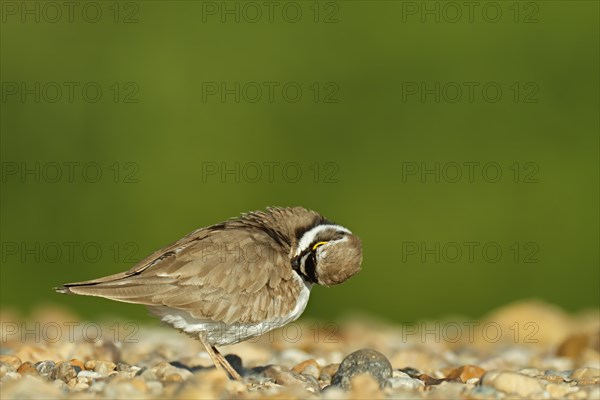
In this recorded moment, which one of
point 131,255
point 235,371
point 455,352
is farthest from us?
point 131,255

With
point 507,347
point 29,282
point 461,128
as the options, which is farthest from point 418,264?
point 29,282

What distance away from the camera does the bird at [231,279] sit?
7574 millimetres

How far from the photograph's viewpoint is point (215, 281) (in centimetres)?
761

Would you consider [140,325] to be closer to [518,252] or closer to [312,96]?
[312,96]

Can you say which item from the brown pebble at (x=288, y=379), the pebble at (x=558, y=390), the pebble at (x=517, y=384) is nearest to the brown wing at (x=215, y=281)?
the brown pebble at (x=288, y=379)

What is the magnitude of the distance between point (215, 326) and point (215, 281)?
0.88 ft

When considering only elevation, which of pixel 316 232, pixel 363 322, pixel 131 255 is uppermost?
pixel 316 232

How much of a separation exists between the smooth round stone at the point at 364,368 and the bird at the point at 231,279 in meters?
0.66

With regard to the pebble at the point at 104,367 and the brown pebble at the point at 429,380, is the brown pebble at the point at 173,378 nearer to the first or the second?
the pebble at the point at 104,367

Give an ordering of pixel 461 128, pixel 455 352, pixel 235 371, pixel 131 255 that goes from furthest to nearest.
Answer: pixel 461 128, pixel 131 255, pixel 455 352, pixel 235 371

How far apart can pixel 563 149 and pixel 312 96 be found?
2437mm

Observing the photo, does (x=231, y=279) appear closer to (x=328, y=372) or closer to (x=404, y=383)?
(x=328, y=372)

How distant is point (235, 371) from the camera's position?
307 inches

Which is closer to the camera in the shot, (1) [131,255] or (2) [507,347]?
(2) [507,347]
